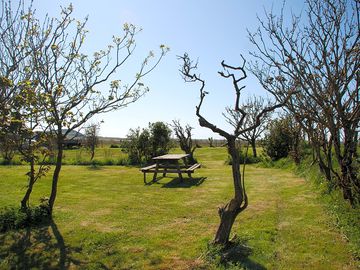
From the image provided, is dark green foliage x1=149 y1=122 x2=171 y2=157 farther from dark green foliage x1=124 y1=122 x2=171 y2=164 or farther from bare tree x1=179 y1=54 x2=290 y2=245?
bare tree x1=179 y1=54 x2=290 y2=245

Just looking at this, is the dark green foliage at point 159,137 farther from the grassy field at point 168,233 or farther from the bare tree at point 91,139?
the grassy field at point 168,233

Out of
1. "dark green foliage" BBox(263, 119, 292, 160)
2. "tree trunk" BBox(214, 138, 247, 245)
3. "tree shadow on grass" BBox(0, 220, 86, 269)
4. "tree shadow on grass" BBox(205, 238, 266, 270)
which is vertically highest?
"dark green foliage" BBox(263, 119, 292, 160)

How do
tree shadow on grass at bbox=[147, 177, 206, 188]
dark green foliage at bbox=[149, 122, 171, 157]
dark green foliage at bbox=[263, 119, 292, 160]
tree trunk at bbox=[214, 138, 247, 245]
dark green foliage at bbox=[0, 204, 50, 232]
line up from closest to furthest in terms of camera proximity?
tree trunk at bbox=[214, 138, 247, 245], dark green foliage at bbox=[0, 204, 50, 232], tree shadow on grass at bbox=[147, 177, 206, 188], dark green foliage at bbox=[263, 119, 292, 160], dark green foliage at bbox=[149, 122, 171, 157]

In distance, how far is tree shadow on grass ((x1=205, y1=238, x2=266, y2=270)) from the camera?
16.1ft

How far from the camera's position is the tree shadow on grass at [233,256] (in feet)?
16.1

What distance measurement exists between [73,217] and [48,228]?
0.95m

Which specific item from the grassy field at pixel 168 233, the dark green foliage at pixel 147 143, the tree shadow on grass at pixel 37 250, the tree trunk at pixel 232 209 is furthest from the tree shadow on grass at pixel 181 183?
the dark green foliage at pixel 147 143

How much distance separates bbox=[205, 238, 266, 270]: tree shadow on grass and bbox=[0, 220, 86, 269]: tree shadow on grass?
6.80 feet

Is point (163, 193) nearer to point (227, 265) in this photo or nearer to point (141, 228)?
point (141, 228)

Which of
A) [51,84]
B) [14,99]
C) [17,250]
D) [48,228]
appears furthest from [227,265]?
[51,84]

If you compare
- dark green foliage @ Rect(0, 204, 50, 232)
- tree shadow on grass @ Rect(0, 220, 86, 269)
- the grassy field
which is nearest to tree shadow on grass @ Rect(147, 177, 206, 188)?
the grassy field

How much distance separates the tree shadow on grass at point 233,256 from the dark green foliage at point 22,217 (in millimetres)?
4325

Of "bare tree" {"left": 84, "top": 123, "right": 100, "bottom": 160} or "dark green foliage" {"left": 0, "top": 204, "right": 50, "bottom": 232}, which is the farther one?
"bare tree" {"left": 84, "top": 123, "right": 100, "bottom": 160}

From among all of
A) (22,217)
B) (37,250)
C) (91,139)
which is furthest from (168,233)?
(91,139)
